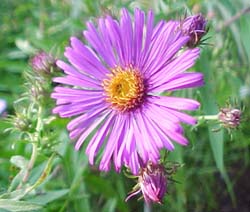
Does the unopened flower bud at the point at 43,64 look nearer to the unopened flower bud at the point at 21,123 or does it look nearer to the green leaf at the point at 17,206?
the unopened flower bud at the point at 21,123

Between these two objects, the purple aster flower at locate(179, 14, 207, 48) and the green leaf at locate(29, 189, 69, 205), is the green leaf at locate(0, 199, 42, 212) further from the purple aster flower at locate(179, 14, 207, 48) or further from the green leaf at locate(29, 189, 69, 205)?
the purple aster flower at locate(179, 14, 207, 48)

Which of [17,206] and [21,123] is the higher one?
[21,123]

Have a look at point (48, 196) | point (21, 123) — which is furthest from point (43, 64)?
point (48, 196)

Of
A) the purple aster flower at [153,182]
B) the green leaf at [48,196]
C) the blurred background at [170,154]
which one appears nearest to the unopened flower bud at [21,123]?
the blurred background at [170,154]

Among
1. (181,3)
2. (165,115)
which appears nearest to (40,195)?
(165,115)

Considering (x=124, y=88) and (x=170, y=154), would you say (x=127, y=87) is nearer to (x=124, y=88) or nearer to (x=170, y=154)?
(x=124, y=88)

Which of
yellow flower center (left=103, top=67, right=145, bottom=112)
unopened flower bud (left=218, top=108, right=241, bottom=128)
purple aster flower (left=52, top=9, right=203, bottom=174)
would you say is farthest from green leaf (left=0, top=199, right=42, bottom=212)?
unopened flower bud (left=218, top=108, right=241, bottom=128)
